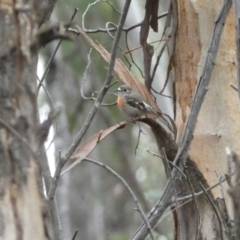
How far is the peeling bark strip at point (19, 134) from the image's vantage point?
1.58m

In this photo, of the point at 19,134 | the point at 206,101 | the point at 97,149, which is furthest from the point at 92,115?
the point at 97,149

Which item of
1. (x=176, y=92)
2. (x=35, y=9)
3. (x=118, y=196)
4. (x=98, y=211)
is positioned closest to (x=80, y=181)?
(x=98, y=211)

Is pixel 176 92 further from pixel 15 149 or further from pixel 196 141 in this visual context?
pixel 15 149

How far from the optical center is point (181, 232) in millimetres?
2699

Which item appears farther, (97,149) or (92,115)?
(97,149)

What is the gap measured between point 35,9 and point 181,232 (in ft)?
4.40

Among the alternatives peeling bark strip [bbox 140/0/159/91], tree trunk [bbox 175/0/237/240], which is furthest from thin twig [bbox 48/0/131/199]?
peeling bark strip [bbox 140/0/159/91]

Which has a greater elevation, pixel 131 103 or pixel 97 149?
pixel 131 103

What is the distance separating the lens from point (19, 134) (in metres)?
1.59

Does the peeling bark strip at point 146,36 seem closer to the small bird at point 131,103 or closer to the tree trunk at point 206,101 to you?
the tree trunk at point 206,101

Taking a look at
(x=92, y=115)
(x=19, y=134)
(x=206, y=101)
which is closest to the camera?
(x=19, y=134)

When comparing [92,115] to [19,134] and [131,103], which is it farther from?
[131,103]

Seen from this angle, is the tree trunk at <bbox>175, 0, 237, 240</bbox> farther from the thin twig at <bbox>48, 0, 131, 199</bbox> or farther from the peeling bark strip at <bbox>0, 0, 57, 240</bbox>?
the peeling bark strip at <bbox>0, 0, 57, 240</bbox>

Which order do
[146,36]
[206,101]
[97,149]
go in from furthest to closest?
[97,149] → [146,36] → [206,101]
